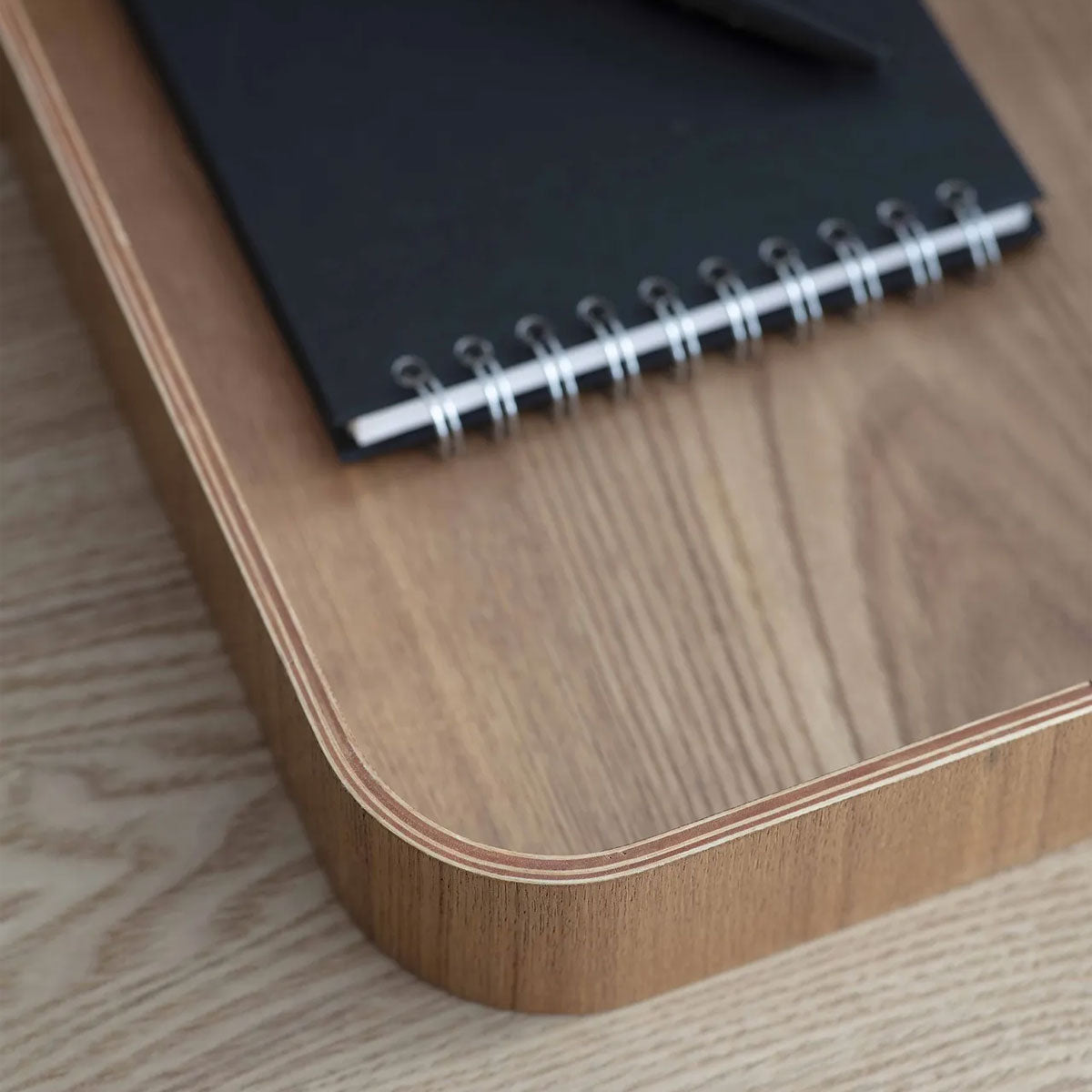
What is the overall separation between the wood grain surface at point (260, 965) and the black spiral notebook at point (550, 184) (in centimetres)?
12

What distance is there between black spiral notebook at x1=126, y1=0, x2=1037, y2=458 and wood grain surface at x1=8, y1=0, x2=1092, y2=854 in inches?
0.6

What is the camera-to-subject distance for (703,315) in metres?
0.61

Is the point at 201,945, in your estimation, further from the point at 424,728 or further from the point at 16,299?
the point at 16,299

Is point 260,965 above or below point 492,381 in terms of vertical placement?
below

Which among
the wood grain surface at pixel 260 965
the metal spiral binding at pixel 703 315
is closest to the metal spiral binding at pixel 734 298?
the metal spiral binding at pixel 703 315

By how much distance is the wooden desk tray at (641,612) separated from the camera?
53cm

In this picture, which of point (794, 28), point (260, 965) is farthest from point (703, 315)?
point (260, 965)

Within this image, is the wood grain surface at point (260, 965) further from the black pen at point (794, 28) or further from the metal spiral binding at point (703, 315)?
the black pen at point (794, 28)

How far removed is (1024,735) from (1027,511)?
0.09 meters

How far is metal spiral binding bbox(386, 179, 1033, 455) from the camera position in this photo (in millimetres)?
589

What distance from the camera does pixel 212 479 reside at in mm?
572

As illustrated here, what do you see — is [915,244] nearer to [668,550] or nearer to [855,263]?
[855,263]

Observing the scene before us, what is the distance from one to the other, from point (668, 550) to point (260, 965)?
0.59ft

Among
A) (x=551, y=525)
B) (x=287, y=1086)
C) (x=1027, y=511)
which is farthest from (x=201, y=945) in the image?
(x=1027, y=511)
